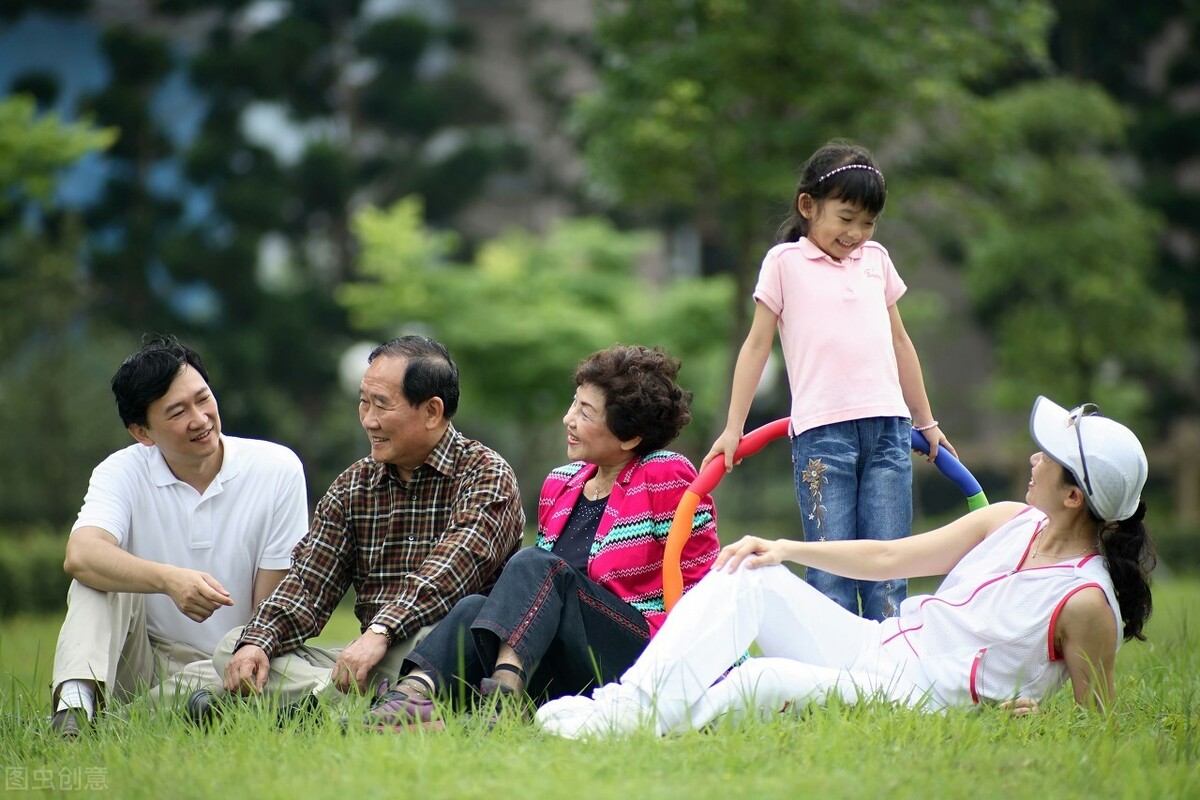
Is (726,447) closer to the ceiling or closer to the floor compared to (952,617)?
closer to the ceiling

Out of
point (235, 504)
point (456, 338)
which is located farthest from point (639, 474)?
A: point (456, 338)

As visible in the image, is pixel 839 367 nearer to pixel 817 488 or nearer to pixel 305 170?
pixel 817 488

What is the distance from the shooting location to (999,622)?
3.50 metres

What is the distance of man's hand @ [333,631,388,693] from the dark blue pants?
9 centimetres

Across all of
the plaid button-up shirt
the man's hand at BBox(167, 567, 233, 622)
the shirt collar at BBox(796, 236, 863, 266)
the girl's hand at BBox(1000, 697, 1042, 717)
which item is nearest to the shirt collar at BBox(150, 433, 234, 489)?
the plaid button-up shirt

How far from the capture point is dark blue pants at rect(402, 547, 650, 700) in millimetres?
3521

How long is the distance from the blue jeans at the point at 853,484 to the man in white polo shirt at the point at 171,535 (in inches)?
65.8

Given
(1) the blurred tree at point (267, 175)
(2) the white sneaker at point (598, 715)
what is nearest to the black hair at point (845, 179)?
(2) the white sneaker at point (598, 715)

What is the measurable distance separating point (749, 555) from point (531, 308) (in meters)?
13.0

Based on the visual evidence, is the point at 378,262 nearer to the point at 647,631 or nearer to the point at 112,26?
the point at 112,26

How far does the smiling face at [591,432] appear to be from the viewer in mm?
3928

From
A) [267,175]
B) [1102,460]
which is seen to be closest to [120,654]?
[1102,460]

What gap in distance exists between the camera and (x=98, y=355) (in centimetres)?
1661

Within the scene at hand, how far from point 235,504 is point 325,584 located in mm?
456
